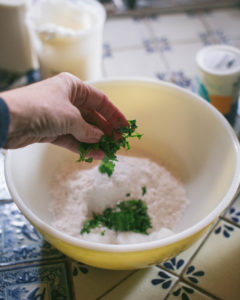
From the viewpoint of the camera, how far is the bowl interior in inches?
27.7

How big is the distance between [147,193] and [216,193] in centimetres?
15

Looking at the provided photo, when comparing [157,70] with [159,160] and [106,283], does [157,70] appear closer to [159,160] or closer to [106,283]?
[159,160]

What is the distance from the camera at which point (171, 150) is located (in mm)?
880

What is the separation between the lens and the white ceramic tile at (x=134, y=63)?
3.92 ft

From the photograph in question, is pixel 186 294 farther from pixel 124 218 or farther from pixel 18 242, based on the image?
pixel 18 242

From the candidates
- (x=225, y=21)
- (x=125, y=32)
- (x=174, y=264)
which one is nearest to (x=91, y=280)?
(x=174, y=264)

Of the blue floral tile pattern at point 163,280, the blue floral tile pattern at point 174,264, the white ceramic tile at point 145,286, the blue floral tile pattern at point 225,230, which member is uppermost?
the blue floral tile pattern at point 225,230

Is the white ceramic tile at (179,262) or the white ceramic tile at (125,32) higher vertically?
the white ceramic tile at (125,32)

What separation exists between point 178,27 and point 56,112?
3.19ft

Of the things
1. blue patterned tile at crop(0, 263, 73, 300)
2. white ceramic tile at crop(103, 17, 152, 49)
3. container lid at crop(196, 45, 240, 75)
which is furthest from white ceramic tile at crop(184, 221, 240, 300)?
white ceramic tile at crop(103, 17, 152, 49)

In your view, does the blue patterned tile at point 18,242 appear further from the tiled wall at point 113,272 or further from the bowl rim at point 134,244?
the bowl rim at point 134,244

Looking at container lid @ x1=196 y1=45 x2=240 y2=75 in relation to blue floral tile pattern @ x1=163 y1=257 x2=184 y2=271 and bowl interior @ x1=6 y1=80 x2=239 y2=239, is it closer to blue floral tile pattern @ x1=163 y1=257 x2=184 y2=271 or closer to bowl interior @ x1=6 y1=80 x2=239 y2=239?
bowl interior @ x1=6 y1=80 x2=239 y2=239

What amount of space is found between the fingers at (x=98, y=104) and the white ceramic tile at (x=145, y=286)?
0.29 meters

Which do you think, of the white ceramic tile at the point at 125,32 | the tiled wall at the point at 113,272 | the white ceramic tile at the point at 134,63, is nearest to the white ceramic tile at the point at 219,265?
the tiled wall at the point at 113,272
